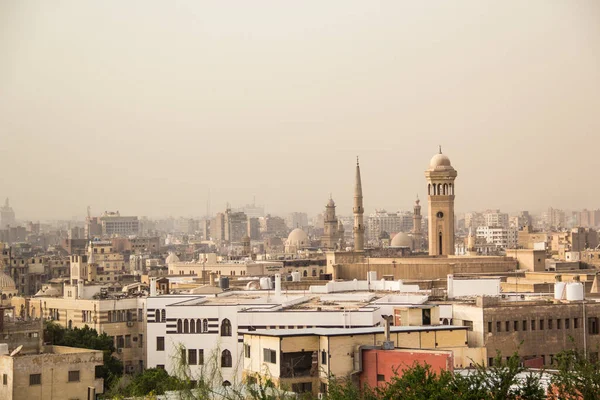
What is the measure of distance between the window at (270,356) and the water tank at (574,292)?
29.8 feet

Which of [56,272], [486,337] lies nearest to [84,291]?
[486,337]

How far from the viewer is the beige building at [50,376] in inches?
1031

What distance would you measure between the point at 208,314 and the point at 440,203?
2899 centimetres

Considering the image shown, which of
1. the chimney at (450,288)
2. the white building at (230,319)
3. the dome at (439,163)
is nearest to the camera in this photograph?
the white building at (230,319)

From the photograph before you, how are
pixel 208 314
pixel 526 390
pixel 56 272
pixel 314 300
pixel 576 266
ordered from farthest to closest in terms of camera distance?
pixel 56 272, pixel 576 266, pixel 314 300, pixel 208 314, pixel 526 390

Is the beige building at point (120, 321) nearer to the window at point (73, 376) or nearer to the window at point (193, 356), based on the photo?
the window at point (193, 356)

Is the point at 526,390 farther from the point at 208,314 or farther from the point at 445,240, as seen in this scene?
the point at 445,240

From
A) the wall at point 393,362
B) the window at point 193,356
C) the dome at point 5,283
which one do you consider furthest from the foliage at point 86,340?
the dome at point 5,283

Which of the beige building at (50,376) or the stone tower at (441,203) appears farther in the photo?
the stone tower at (441,203)

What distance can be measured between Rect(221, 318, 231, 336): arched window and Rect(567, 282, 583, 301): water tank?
8.23 m

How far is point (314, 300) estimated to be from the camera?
3781cm

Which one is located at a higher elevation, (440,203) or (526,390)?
(440,203)

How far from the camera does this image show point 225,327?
34.2 meters

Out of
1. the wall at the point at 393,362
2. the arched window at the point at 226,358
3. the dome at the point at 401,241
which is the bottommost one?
the arched window at the point at 226,358
